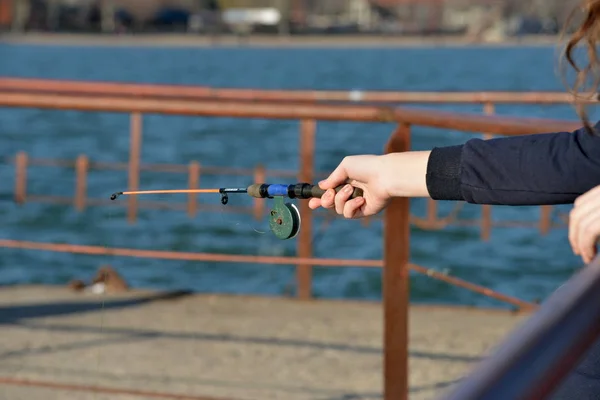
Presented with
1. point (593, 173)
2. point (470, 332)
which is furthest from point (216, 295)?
point (593, 173)

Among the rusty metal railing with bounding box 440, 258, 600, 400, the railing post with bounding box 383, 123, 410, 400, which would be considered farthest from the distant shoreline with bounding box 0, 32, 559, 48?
the rusty metal railing with bounding box 440, 258, 600, 400

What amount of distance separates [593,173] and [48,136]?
106 feet

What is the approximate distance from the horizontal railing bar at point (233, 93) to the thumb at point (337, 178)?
1985 millimetres

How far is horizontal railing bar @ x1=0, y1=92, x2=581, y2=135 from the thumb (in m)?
0.91

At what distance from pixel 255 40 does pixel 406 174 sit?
112923mm

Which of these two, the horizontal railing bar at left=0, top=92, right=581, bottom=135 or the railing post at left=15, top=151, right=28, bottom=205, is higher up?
the railing post at left=15, top=151, right=28, bottom=205

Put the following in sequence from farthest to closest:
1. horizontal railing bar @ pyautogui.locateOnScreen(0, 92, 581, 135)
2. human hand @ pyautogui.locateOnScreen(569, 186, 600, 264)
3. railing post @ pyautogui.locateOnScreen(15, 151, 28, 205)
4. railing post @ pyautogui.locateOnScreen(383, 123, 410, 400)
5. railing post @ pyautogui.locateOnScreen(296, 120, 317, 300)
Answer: railing post @ pyautogui.locateOnScreen(15, 151, 28, 205), railing post @ pyautogui.locateOnScreen(296, 120, 317, 300), railing post @ pyautogui.locateOnScreen(383, 123, 410, 400), horizontal railing bar @ pyautogui.locateOnScreen(0, 92, 581, 135), human hand @ pyautogui.locateOnScreen(569, 186, 600, 264)

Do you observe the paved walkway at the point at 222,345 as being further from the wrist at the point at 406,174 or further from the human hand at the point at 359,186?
the wrist at the point at 406,174

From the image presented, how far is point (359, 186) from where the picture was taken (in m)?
1.56

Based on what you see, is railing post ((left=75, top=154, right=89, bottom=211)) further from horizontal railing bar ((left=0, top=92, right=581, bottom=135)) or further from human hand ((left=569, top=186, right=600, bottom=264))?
human hand ((left=569, top=186, right=600, bottom=264))

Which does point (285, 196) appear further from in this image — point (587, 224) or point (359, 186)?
point (587, 224)

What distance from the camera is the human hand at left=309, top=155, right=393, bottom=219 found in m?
1.48

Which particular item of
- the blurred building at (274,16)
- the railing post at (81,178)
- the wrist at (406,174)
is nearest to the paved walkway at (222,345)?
the wrist at (406,174)

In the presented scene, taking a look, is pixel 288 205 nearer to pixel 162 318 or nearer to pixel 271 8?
pixel 162 318
